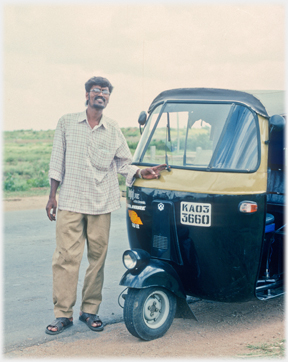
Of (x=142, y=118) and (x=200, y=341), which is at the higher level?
(x=142, y=118)

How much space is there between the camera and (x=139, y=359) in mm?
3676

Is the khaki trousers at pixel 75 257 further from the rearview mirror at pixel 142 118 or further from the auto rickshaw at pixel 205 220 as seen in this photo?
the rearview mirror at pixel 142 118

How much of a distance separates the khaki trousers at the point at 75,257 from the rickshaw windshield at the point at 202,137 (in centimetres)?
82

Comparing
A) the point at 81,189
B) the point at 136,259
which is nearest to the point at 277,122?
the point at 136,259

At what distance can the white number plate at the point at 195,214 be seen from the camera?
13.1 feet

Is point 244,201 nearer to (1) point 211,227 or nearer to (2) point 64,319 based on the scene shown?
(1) point 211,227

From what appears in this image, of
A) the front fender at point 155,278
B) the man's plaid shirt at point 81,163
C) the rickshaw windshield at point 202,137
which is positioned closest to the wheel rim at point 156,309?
the front fender at point 155,278

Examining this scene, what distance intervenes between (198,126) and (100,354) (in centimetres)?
243

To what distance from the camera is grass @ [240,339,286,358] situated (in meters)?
3.68

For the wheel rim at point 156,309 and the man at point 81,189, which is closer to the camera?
the wheel rim at point 156,309

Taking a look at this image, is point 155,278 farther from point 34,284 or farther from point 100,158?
point 34,284

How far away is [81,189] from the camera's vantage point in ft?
14.0

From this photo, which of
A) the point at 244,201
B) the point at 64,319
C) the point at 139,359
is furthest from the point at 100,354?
the point at 244,201

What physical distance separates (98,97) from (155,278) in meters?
1.74
